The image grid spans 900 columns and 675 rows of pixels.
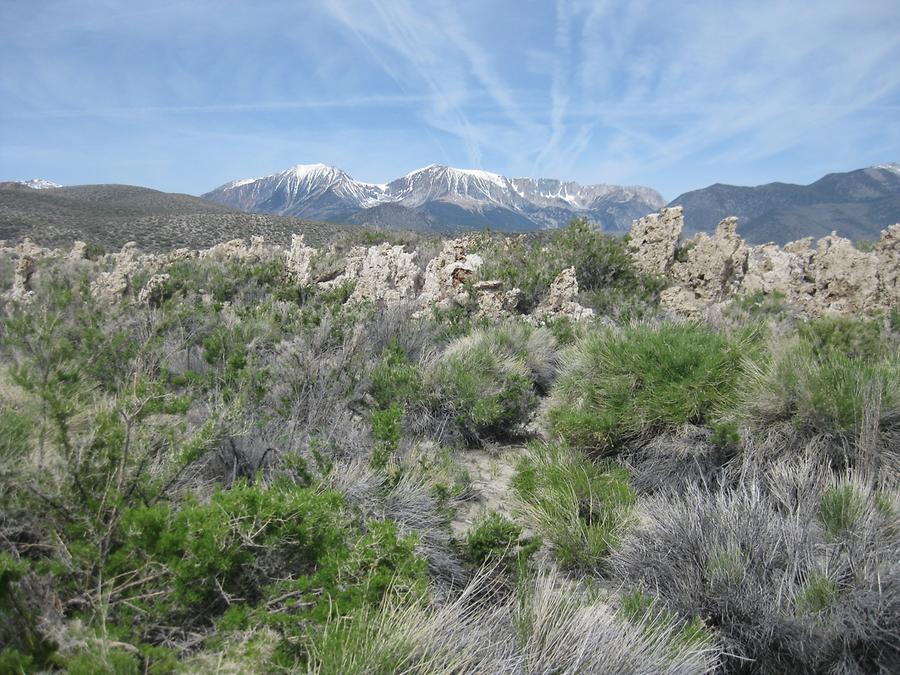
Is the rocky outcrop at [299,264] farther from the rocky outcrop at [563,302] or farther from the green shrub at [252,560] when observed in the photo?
the green shrub at [252,560]

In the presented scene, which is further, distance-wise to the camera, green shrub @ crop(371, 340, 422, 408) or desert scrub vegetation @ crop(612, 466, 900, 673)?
green shrub @ crop(371, 340, 422, 408)

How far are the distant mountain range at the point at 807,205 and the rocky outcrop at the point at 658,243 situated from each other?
3916 inches

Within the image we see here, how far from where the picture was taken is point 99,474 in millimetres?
2150

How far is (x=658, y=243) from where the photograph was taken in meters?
11.6

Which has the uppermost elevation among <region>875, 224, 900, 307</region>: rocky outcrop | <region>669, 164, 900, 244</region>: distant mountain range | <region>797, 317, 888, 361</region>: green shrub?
<region>669, 164, 900, 244</region>: distant mountain range

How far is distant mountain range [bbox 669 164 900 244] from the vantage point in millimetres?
104750

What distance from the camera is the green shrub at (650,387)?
4.02 meters

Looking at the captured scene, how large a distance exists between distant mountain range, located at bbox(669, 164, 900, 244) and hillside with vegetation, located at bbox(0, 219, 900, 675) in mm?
108191

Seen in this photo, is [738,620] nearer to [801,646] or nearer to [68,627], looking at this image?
[801,646]

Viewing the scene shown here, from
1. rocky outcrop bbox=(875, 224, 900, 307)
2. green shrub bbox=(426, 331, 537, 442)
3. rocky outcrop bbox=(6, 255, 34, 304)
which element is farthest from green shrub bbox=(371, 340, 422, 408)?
rocky outcrop bbox=(875, 224, 900, 307)

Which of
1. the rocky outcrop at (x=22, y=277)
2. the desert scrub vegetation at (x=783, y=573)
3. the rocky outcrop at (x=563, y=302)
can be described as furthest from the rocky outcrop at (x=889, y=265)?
the rocky outcrop at (x=22, y=277)

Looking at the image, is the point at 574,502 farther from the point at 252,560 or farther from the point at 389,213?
the point at 389,213

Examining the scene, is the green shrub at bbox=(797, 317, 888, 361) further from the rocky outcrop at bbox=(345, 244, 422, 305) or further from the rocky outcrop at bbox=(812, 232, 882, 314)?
the rocky outcrop at bbox=(345, 244, 422, 305)

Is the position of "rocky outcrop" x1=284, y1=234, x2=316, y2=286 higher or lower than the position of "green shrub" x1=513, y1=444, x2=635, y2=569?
higher
